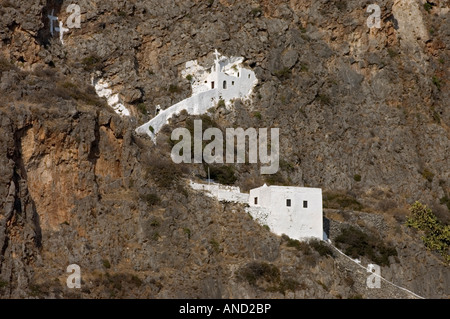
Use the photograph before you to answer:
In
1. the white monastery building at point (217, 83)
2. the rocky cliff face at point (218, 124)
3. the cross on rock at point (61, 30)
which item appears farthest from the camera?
the cross on rock at point (61, 30)

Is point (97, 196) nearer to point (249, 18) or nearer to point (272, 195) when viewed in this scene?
point (272, 195)

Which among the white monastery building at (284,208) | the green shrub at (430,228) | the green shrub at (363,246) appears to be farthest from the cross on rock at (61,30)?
the green shrub at (430,228)

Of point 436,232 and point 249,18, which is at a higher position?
point 249,18

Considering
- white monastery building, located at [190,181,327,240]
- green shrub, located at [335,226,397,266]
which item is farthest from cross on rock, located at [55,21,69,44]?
green shrub, located at [335,226,397,266]

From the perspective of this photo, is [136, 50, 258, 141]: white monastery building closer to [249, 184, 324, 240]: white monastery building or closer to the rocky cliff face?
the rocky cliff face

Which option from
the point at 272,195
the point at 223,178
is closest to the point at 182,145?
the point at 223,178

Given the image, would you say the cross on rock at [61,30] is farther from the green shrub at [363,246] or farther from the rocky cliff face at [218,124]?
the green shrub at [363,246]
